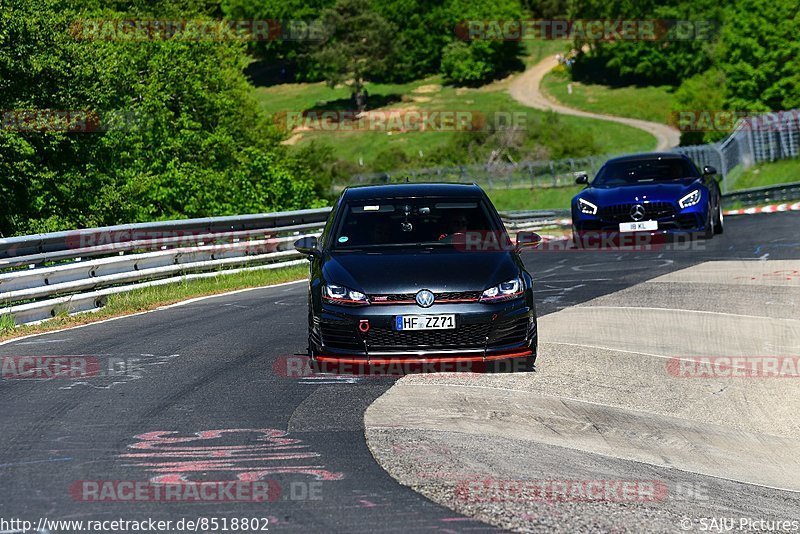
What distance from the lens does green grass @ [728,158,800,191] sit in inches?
1713

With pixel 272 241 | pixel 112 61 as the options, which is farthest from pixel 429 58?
pixel 272 241

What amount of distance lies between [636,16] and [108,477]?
113 metres

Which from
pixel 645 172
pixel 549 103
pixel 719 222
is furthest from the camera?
pixel 549 103

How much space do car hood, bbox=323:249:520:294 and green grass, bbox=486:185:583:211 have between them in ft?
155

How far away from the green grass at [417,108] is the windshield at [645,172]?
6162 centimetres

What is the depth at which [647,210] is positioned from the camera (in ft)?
63.6

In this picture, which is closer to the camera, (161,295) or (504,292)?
(504,292)

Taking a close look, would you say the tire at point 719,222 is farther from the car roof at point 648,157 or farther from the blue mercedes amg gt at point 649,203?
the car roof at point 648,157

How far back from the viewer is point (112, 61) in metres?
36.8

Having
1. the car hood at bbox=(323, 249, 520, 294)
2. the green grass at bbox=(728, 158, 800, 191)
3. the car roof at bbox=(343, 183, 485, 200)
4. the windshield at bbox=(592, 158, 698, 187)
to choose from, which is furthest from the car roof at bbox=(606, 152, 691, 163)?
the green grass at bbox=(728, 158, 800, 191)

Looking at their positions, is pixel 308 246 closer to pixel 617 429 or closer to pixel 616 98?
pixel 617 429

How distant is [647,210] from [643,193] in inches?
11.3

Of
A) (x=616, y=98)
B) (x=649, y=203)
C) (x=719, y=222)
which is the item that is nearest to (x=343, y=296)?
(x=649, y=203)

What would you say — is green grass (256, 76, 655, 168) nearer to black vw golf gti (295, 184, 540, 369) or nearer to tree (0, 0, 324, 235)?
tree (0, 0, 324, 235)
